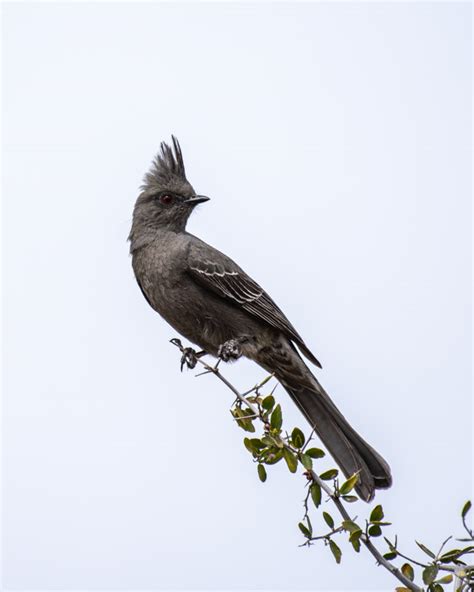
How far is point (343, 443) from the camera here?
7418 mm

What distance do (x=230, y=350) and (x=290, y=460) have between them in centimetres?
343

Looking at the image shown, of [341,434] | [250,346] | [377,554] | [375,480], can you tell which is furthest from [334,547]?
[250,346]

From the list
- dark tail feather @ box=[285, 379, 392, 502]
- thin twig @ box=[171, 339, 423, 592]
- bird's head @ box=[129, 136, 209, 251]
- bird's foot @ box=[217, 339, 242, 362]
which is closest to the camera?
thin twig @ box=[171, 339, 423, 592]

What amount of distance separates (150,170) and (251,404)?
4637mm

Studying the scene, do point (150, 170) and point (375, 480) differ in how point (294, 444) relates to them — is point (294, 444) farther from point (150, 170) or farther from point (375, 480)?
point (150, 170)

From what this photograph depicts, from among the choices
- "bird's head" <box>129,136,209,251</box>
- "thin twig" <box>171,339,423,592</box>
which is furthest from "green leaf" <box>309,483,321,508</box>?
"bird's head" <box>129,136,209,251</box>

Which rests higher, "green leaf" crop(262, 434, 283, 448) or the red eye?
the red eye

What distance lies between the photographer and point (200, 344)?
26.0 ft

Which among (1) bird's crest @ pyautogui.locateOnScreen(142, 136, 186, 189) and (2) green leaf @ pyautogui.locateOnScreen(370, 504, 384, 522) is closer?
(2) green leaf @ pyautogui.locateOnScreen(370, 504, 384, 522)

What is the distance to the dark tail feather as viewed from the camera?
6.91 metres

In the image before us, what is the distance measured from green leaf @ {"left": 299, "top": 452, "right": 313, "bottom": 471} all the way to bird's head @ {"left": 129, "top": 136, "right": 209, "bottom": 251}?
4.40 m

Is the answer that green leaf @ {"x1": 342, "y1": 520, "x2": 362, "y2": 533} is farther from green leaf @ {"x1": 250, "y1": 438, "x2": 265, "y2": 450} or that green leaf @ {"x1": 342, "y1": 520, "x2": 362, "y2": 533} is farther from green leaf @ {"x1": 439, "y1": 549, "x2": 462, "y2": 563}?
green leaf @ {"x1": 250, "y1": 438, "x2": 265, "y2": 450}

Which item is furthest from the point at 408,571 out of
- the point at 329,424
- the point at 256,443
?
the point at 329,424

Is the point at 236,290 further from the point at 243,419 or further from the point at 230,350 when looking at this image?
the point at 243,419
